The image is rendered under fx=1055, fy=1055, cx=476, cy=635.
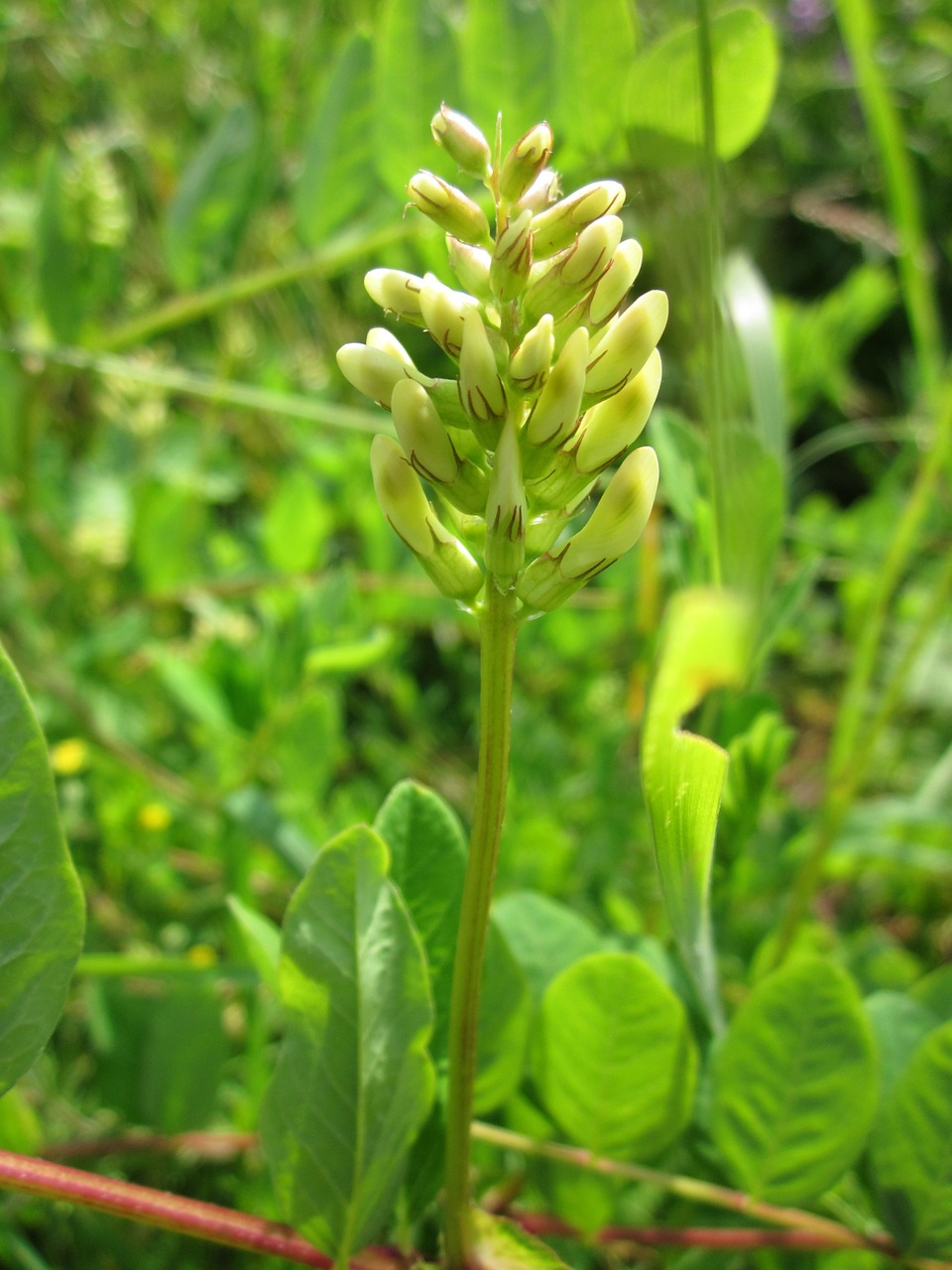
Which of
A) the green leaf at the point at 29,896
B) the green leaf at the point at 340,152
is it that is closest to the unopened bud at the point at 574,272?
the green leaf at the point at 29,896

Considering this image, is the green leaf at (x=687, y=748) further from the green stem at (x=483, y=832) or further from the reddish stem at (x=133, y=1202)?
the reddish stem at (x=133, y=1202)

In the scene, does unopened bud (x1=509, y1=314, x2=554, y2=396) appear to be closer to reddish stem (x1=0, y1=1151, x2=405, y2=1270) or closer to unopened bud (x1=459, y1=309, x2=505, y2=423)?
unopened bud (x1=459, y1=309, x2=505, y2=423)

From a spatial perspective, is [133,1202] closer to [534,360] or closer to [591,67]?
[534,360]

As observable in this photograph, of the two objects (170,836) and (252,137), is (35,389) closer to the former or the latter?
(252,137)

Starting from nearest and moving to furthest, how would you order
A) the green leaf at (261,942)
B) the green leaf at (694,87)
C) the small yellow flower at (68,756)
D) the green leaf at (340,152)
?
1. the green leaf at (261,942)
2. the green leaf at (694,87)
3. the green leaf at (340,152)
4. the small yellow flower at (68,756)

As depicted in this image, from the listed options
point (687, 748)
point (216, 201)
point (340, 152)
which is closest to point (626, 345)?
point (687, 748)

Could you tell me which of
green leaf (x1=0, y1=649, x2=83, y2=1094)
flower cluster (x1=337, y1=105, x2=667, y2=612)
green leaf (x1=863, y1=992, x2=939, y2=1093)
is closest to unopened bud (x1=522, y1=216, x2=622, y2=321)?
flower cluster (x1=337, y1=105, x2=667, y2=612)
